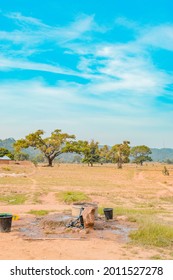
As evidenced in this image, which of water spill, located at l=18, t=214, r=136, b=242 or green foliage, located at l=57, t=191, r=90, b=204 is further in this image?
green foliage, located at l=57, t=191, r=90, b=204

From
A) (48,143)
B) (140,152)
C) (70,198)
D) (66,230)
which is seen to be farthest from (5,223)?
(140,152)

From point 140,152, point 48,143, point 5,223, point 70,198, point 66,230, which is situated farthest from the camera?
point 140,152

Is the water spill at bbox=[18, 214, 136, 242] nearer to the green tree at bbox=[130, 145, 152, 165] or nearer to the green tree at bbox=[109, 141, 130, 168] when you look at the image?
→ the green tree at bbox=[109, 141, 130, 168]

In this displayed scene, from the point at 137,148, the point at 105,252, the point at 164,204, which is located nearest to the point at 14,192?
the point at 164,204

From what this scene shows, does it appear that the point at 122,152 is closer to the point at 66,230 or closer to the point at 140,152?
the point at 140,152

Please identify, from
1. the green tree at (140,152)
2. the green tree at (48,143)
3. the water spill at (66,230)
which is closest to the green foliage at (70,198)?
the water spill at (66,230)

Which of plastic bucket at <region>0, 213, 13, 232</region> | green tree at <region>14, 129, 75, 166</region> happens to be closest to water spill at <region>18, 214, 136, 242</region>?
plastic bucket at <region>0, 213, 13, 232</region>

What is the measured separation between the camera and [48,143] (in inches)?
2773

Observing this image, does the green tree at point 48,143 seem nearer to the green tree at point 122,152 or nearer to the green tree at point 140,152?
the green tree at point 122,152

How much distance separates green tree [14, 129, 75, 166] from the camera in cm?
6869

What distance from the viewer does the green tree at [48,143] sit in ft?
225
